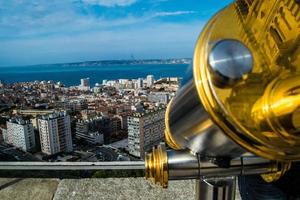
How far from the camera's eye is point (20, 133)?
9312 mm

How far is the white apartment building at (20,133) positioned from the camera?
9082 millimetres

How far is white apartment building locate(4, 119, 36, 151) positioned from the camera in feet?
29.8

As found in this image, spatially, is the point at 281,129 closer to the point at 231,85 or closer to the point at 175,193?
the point at 231,85

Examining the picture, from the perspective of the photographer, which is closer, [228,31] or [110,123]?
[228,31]

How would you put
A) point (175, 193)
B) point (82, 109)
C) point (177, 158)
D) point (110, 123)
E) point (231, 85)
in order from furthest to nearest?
point (82, 109)
point (110, 123)
point (175, 193)
point (177, 158)
point (231, 85)

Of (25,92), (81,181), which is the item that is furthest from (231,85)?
(25,92)

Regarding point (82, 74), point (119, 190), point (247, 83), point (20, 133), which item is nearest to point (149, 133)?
point (119, 190)

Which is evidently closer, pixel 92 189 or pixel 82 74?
pixel 92 189

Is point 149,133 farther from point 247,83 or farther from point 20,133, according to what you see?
point 20,133

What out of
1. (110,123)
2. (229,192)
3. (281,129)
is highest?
(281,129)

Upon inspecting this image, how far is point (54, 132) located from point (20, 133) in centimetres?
105

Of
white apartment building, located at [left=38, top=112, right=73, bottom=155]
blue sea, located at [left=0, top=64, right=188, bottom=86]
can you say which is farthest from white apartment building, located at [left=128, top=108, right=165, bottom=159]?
blue sea, located at [left=0, top=64, right=188, bottom=86]

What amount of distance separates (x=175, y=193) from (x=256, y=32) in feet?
4.06

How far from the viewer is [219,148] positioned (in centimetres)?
32
